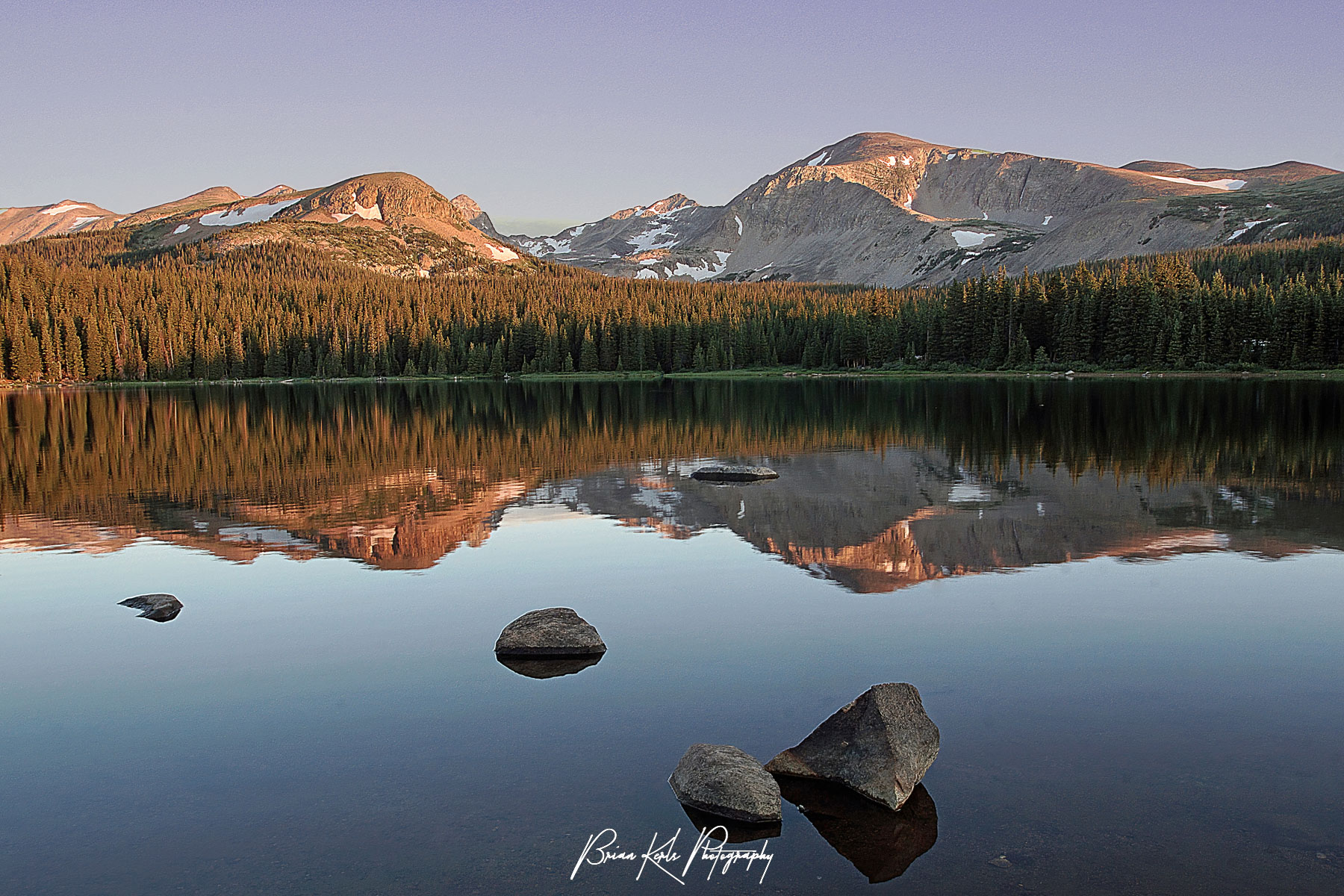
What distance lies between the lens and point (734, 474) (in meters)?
33.8

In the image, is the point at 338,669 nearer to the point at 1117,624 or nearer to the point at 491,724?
the point at 491,724

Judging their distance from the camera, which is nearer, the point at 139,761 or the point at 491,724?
the point at 139,761

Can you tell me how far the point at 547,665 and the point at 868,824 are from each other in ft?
20.6

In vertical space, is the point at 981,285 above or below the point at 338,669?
above

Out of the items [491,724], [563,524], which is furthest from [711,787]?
[563,524]

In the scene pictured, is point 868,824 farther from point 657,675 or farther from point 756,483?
Result: point 756,483

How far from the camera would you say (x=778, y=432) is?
175ft

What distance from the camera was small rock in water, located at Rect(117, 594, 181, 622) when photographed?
56.6ft

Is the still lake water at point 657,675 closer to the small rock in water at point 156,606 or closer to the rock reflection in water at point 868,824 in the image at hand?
the rock reflection in water at point 868,824

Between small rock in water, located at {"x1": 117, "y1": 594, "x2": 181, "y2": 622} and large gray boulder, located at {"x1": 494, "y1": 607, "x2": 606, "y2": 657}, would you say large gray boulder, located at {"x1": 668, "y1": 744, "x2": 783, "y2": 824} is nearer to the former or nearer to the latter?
large gray boulder, located at {"x1": 494, "y1": 607, "x2": 606, "y2": 657}

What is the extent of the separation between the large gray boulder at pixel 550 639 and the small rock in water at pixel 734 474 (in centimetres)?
1895

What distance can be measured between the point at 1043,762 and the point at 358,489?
88.9 ft

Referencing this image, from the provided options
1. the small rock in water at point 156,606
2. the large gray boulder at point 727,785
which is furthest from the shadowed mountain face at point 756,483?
the large gray boulder at point 727,785
